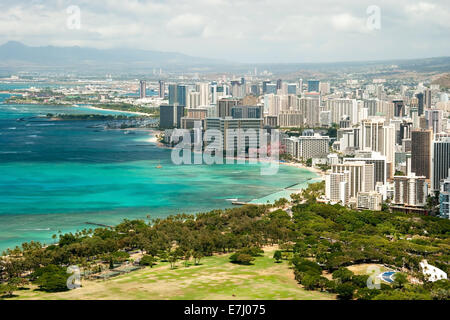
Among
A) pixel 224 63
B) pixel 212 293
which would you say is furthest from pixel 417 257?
pixel 224 63

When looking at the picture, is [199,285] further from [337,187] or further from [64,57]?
[64,57]

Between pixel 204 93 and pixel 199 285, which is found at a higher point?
pixel 204 93

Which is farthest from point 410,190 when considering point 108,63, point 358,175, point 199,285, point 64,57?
point 108,63

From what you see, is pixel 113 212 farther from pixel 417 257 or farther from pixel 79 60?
pixel 79 60

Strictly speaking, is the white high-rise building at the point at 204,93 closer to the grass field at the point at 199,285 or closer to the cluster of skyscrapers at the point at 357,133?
the cluster of skyscrapers at the point at 357,133

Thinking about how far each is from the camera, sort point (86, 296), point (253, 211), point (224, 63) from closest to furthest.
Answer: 1. point (86, 296)
2. point (253, 211)
3. point (224, 63)
